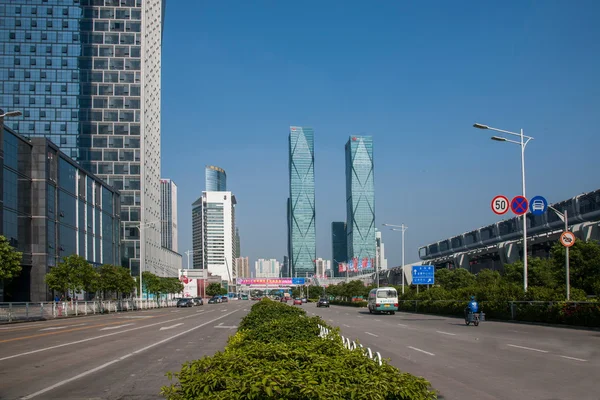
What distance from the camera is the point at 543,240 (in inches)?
2884

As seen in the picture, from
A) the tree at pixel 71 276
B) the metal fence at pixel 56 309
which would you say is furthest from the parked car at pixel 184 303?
the tree at pixel 71 276

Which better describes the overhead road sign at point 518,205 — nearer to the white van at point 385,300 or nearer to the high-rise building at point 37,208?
the white van at point 385,300

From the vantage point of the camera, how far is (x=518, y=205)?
34031mm

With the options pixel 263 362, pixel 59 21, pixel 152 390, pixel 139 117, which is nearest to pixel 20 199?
pixel 139 117

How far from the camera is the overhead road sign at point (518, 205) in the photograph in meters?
33.8

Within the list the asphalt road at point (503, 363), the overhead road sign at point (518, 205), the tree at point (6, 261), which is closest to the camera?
the asphalt road at point (503, 363)

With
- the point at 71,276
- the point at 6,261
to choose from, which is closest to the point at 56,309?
the point at 71,276

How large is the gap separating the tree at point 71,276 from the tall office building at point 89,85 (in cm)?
4350

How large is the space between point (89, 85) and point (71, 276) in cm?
5813

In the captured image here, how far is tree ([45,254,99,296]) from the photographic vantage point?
2249 inches

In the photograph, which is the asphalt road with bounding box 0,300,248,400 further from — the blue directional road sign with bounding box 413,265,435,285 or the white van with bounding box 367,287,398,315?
the blue directional road sign with bounding box 413,265,435,285

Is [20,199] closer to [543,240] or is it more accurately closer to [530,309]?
[530,309]

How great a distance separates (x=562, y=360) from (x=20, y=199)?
202 feet

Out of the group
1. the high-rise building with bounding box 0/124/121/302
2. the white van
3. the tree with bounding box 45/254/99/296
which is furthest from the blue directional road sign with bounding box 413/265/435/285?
the high-rise building with bounding box 0/124/121/302
